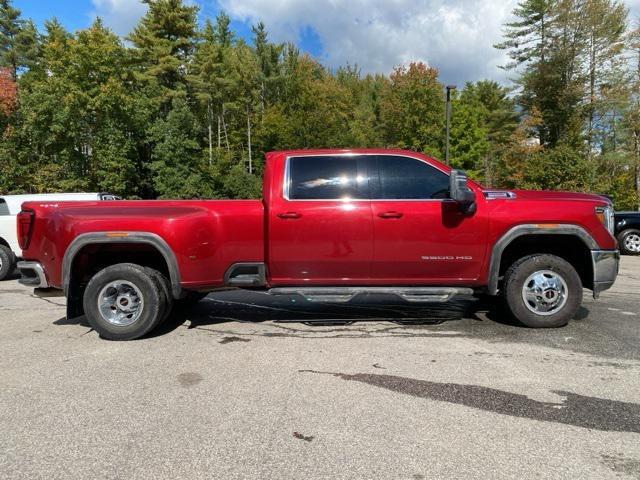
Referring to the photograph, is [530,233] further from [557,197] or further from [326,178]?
[326,178]

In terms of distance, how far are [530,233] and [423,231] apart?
119 cm

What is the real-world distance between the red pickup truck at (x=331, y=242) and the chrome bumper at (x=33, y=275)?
14 millimetres

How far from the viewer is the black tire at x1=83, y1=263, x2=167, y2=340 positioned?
17.1ft

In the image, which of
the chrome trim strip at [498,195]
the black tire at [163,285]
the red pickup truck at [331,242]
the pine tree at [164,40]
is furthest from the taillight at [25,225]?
the pine tree at [164,40]

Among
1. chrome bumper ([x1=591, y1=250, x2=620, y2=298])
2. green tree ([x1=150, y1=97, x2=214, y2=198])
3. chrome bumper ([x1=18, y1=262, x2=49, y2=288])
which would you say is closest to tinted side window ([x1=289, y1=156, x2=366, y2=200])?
chrome bumper ([x1=591, y1=250, x2=620, y2=298])

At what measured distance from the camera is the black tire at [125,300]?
17.1ft

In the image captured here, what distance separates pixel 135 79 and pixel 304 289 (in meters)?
38.6

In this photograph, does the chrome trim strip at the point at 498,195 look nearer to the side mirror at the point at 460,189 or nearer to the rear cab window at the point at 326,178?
the side mirror at the point at 460,189

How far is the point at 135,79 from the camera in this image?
1510 inches

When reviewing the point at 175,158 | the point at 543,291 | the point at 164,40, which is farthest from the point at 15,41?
the point at 543,291

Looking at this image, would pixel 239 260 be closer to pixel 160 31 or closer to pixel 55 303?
pixel 55 303

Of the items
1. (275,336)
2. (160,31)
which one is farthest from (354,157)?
(160,31)

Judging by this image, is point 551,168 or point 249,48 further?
point 249,48

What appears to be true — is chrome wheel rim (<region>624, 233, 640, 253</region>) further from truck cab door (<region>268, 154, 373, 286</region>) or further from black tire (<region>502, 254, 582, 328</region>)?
truck cab door (<region>268, 154, 373, 286</region>)
